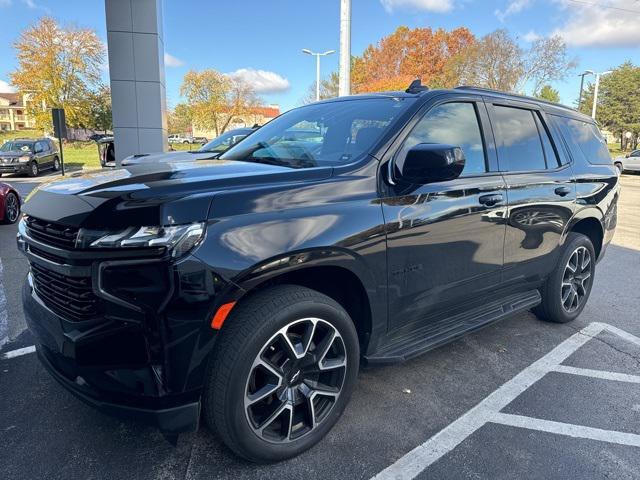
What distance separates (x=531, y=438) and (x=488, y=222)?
1.36m

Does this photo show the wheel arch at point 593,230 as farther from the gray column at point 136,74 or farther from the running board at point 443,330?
the gray column at point 136,74

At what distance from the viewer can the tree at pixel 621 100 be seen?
5291cm

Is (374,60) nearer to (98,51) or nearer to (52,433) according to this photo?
(98,51)

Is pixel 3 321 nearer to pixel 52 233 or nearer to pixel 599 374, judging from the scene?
pixel 52 233

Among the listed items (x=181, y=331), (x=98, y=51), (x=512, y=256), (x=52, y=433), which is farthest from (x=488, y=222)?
(x=98, y=51)

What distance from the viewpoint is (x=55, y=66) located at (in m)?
41.6

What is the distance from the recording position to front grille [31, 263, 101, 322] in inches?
81.9

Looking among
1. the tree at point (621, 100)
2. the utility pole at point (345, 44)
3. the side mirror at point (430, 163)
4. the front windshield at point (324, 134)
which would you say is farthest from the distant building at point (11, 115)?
the side mirror at point (430, 163)

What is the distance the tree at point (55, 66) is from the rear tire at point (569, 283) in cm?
4647

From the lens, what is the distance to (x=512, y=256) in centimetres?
355

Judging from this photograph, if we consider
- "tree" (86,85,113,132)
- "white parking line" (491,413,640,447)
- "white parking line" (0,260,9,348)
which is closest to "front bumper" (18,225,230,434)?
"white parking line" (491,413,640,447)

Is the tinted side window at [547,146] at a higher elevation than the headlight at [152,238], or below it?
higher

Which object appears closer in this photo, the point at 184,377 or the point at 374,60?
the point at 184,377

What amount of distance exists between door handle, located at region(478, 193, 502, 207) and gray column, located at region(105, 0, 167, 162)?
12139mm
